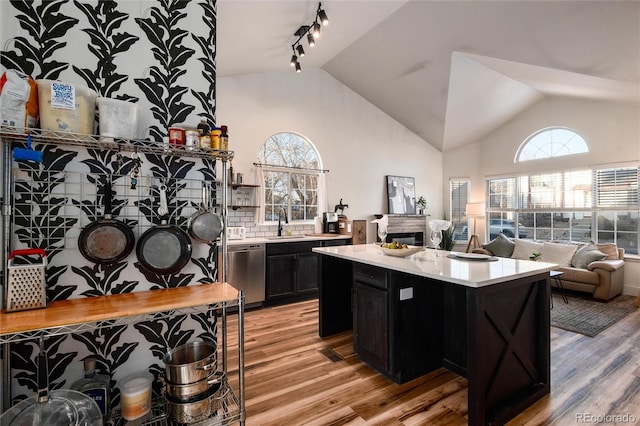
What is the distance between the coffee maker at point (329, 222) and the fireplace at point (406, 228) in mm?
1255

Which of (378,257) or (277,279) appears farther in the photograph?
(277,279)

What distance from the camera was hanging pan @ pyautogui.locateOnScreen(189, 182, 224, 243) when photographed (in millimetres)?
1665

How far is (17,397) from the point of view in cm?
138

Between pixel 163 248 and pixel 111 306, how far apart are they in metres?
0.36

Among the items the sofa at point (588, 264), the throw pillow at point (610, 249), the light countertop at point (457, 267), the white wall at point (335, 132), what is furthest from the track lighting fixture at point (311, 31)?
the throw pillow at point (610, 249)

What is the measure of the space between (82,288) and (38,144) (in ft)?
2.38

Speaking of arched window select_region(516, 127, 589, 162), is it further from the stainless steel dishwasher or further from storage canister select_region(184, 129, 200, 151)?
storage canister select_region(184, 129, 200, 151)

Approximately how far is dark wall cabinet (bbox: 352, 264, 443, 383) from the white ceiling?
9.07 feet

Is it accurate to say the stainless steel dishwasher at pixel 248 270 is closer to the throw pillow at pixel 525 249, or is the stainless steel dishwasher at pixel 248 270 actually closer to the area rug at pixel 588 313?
the area rug at pixel 588 313

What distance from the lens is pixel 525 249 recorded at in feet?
18.2

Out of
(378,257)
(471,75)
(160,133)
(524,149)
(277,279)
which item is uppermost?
(471,75)

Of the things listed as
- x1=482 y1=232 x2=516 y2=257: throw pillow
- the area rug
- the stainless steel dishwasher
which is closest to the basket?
the stainless steel dishwasher

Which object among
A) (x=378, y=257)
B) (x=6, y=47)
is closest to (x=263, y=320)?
(x=378, y=257)

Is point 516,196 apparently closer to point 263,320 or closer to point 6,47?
point 263,320
